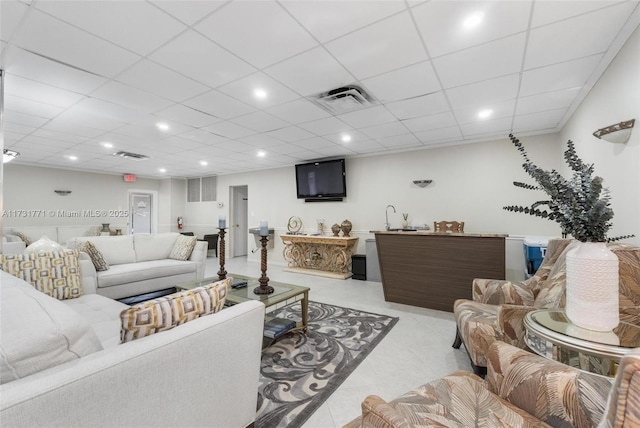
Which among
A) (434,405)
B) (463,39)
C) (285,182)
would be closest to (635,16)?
(463,39)

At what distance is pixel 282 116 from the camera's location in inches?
138

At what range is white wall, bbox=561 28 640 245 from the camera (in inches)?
75.8

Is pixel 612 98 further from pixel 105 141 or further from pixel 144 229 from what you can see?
pixel 144 229

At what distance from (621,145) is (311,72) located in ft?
8.47

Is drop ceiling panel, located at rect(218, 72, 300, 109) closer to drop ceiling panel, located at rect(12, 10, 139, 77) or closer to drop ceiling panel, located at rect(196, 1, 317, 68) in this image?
drop ceiling panel, located at rect(196, 1, 317, 68)

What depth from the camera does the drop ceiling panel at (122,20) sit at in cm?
169

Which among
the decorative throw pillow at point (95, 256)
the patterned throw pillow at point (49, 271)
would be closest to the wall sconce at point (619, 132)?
the patterned throw pillow at point (49, 271)

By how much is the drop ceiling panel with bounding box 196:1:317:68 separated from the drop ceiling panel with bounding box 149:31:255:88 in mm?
105

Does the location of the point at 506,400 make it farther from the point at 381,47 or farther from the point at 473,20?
the point at 381,47

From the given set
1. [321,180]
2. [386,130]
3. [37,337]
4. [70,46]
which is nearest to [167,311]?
[37,337]

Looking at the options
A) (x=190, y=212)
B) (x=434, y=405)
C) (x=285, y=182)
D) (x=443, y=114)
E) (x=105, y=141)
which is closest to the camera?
(x=434, y=405)

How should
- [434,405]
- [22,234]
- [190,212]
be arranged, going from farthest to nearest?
[190,212], [22,234], [434,405]

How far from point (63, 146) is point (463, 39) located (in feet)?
21.1

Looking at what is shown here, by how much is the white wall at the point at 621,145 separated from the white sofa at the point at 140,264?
488cm
